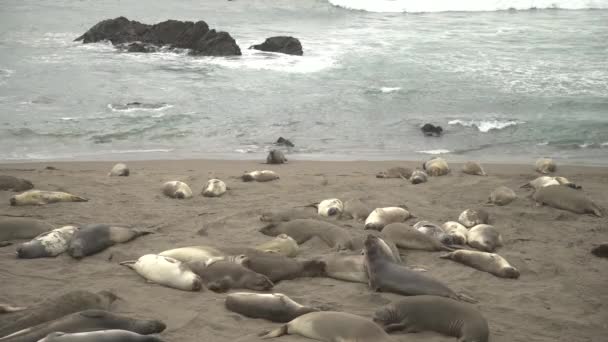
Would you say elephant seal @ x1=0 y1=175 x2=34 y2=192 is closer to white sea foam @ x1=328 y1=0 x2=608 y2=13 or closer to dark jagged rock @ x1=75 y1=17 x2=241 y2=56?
dark jagged rock @ x1=75 y1=17 x2=241 y2=56

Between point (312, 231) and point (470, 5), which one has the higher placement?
point (470, 5)

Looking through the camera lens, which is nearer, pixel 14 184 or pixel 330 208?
pixel 330 208

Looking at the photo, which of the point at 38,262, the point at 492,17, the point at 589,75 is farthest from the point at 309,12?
the point at 38,262

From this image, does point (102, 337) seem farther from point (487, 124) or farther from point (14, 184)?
point (487, 124)

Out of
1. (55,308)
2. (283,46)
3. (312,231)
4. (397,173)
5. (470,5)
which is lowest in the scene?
(397,173)

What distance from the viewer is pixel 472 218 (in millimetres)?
7129

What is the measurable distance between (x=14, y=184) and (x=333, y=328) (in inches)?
205

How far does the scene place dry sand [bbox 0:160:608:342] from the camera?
475cm

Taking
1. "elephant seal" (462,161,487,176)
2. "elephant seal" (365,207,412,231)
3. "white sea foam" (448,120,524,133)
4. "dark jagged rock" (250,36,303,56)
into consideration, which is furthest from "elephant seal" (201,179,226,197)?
"dark jagged rock" (250,36,303,56)

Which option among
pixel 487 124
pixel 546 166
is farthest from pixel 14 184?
pixel 487 124

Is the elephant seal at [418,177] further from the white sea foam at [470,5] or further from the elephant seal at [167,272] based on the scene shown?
the white sea foam at [470,5]

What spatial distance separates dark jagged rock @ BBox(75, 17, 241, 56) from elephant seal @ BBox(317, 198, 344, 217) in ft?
43.5

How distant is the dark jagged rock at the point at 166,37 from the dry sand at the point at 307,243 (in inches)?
414

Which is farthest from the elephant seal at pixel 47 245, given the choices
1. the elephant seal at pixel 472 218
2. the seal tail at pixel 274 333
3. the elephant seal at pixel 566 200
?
the elephant seal at pixel 566 200
